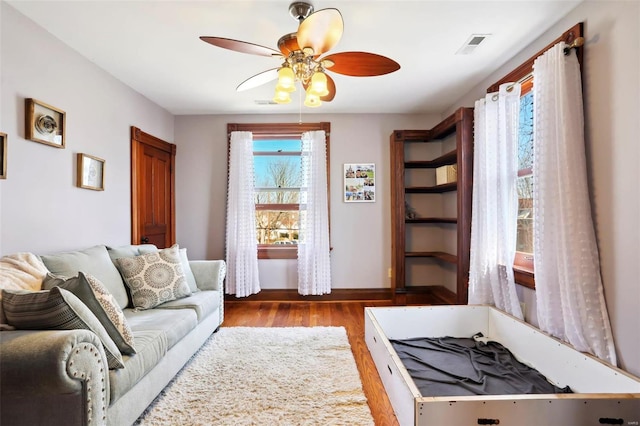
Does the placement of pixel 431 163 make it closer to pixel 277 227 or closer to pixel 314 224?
pixel 314 224

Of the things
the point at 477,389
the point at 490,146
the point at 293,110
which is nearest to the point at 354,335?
the point at 477,389

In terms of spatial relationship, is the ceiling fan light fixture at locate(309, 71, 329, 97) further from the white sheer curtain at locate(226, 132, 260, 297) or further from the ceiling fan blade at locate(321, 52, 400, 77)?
the white sheer curtain at locate(226, 132, 260, 297)

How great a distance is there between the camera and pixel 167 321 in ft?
6.52

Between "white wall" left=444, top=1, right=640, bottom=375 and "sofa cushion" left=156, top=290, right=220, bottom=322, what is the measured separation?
8.93 ft

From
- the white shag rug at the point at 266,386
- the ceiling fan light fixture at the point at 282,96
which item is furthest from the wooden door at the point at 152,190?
the ceiling fan light fixture at the point at 282,96

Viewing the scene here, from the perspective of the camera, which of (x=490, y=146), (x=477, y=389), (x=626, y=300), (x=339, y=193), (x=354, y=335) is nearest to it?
(x=626, y=300)

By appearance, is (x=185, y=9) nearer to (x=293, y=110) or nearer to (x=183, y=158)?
(x=293, y=110)

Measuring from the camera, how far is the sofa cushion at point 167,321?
1881 millimetres

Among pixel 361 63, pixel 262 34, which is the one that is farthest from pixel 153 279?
pixel 361 63

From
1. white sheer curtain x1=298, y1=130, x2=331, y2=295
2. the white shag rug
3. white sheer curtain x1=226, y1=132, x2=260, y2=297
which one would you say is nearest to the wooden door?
white sheer curtain x1=226, y1=132, x2=260, y2=297

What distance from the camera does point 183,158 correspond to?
3971 mm

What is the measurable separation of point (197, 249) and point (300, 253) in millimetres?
1410

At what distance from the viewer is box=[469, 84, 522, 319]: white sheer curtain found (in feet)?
7.80

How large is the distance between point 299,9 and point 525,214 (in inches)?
92.2
